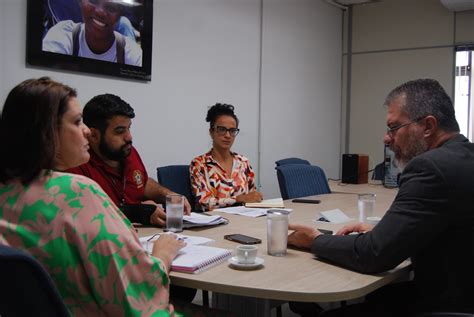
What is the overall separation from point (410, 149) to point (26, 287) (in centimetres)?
127

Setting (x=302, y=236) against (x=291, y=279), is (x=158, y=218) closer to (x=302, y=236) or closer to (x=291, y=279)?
(x=302, y=236)

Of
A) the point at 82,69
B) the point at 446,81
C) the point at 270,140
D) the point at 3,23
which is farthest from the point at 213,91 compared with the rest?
the point at 446,81

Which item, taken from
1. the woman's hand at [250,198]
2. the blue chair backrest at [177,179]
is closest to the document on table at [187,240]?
the woman's hand at [250,198]

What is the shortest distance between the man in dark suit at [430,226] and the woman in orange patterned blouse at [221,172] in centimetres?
153

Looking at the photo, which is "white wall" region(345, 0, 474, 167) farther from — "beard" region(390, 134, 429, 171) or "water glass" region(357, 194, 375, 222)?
"beard" region(390, 134, 429, 171)

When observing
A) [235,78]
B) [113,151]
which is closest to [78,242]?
[113,151]

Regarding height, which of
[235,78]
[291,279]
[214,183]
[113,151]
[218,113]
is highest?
[235,78]

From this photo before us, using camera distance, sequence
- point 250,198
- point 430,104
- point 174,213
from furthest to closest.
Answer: point 250,198, point 174,213, point 430,104

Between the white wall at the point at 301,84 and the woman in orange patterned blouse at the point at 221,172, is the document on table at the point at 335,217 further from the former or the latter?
the white wall at the point at 301,84

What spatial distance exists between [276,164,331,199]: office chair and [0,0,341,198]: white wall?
1187 millimetres

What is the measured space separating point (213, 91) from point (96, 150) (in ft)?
8.05

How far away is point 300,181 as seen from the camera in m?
3.62

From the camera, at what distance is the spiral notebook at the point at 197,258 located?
54.8 inches

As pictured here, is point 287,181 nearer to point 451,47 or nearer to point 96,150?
point 96,150
